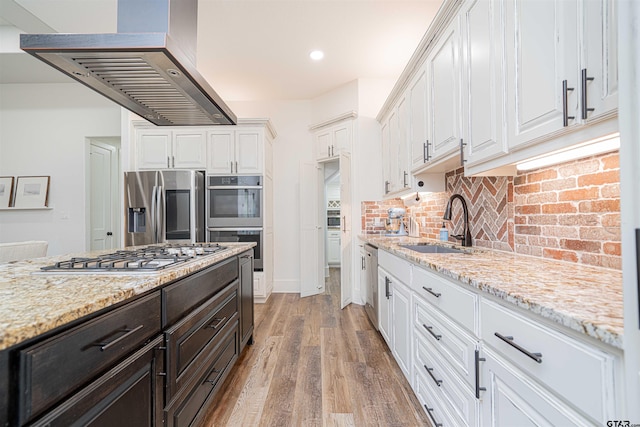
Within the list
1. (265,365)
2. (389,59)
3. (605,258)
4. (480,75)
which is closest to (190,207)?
(265,365)

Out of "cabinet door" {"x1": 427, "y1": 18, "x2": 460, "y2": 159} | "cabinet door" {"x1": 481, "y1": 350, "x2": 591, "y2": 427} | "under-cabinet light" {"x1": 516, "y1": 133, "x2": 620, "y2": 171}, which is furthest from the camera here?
"cabinet door" {"x1": 427, "y1": 18, "x2": 460, "y2": 159}

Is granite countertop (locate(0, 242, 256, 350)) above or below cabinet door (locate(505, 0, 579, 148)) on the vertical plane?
below

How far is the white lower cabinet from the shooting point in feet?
2.05

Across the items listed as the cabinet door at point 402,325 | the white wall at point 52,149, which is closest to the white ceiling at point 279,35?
the white wall at point 52,149

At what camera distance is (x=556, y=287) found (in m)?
0.90

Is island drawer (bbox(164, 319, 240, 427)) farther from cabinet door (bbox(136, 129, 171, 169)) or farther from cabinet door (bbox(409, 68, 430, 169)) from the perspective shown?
cabinet door (bbox(136, 129, 171, 169))

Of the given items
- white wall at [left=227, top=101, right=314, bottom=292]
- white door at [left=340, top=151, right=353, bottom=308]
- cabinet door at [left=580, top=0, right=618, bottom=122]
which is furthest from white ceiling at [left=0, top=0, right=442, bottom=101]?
cabinet door at [left=580, top=0, right=618, bottom=122]

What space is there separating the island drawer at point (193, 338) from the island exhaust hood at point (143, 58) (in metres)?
1.17

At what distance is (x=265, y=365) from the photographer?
2.25m

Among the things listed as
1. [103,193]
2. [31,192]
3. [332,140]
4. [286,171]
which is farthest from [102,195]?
[332,140]

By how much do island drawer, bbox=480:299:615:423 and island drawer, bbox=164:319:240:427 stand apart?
1.30m

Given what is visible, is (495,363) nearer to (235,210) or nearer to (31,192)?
(235,210)

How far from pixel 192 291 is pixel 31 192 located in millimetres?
4875

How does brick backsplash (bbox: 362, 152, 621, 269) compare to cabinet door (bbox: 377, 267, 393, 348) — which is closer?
brick backsplash (bbox: 362, 152, 621, 269)
